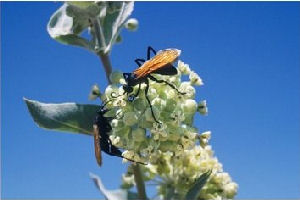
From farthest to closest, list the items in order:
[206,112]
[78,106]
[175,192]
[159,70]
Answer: [175,192]
[78,106]
[206,112]
[159,70]

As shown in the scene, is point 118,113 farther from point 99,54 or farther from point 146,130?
point 99,54

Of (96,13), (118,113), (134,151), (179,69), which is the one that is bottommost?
(134,151)

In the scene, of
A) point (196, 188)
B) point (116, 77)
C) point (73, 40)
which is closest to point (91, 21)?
point (73, 40)

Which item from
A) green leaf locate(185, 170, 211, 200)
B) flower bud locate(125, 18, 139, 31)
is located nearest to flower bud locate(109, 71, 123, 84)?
green leaf locate(185, 170, 211, 200)

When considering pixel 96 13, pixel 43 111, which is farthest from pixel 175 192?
pixel 96 13

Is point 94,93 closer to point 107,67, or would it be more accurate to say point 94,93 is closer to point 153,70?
point 107,67

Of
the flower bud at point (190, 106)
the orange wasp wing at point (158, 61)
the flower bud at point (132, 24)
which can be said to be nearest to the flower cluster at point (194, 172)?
the flower bud at point (190, 106)
